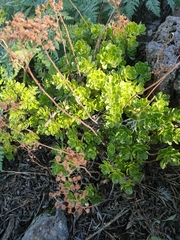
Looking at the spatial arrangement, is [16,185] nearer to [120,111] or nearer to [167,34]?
[120,111]

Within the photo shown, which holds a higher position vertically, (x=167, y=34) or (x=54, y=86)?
(x=167, y=34)

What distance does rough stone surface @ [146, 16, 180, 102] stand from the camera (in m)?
2.10

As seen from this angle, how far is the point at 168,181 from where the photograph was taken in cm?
223

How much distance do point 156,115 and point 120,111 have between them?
0.77 ft

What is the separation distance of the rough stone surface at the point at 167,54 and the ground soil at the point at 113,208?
0.45 m

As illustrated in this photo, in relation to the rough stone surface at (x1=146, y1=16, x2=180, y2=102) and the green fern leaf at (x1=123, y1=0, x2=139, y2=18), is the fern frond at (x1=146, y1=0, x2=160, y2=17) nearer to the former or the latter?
the green fern leaf at (x1=123, y1=0, x2=139, y2=18)

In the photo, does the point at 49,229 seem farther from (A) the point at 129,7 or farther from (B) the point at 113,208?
(A) the point at 129,7

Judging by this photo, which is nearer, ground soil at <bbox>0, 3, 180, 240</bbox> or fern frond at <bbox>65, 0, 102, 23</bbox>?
ground soil at <bbox>0, 3, 180, 240</bbox>

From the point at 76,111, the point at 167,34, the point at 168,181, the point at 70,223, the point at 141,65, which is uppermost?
the point at 167,34

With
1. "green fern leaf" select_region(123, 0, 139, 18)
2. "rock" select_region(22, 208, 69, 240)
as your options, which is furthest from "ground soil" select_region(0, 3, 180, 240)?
"green fern leaf" select_region(123, 0, 139, 18)

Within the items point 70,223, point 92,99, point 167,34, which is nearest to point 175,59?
point 167,34

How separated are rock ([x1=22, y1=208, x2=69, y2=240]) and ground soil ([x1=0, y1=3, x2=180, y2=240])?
88 millimetres

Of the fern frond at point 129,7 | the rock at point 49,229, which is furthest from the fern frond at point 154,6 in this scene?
the rock at point 49,229

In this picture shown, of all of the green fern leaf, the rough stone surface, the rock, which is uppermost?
the green fern leaf
